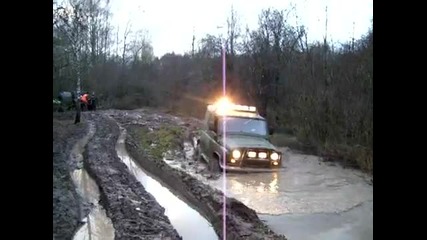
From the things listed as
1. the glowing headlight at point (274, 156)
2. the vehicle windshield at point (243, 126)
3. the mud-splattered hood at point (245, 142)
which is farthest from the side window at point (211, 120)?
the glowing headlight at point (274, 156)

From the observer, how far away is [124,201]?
7645 millimetres

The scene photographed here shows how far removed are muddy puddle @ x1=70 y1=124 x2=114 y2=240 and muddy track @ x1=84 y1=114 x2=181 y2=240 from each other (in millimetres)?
106

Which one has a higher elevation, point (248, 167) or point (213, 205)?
point (248, 167)

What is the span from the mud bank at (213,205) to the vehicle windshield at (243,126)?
4.45 ft

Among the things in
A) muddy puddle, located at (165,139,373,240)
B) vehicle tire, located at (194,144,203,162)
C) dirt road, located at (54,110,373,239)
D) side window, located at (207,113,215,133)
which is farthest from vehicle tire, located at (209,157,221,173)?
vehicle tire, located at (194,144,203,162)

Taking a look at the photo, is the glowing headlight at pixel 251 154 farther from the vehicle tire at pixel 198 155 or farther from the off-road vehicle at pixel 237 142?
the vehicle tire at pixel 198 155

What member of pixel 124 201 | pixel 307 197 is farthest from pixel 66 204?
pixel 307 197

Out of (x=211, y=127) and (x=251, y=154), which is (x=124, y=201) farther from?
(x=211, y=127)

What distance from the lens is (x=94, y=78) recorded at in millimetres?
18547

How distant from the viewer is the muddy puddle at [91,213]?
20.3 ft

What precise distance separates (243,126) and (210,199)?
2.71 meters

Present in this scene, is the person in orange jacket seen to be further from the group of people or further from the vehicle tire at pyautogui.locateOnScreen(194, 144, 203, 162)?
the vehicle tire at pyautogui.locateOnScreen(194, 144, 203, 162)

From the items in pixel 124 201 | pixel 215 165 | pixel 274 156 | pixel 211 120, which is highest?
pixel 211 120

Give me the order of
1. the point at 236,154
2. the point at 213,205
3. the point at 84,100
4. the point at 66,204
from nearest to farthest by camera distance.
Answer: the point at 66,204, the point at 213,205, the point at 236,154, the point at 84,100
